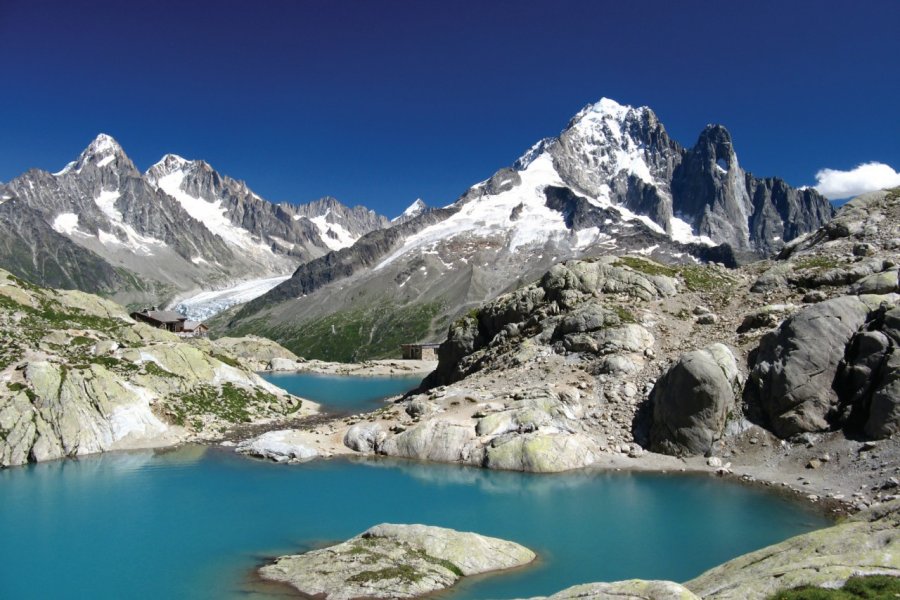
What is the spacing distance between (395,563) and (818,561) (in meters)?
19.2

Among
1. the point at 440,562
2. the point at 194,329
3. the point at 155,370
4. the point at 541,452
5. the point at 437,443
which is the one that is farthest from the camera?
the point at 194,329

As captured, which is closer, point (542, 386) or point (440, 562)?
point (440, 562)

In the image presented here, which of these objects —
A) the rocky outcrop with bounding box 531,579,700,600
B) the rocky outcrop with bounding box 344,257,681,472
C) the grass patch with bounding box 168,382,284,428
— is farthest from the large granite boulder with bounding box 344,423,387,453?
the rocky outcrop with bounding box 531,579,700,600

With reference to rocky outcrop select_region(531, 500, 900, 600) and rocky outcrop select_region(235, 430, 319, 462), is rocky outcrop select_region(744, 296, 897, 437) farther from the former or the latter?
rocky outcrop select_region(235, 430, 319, 462)

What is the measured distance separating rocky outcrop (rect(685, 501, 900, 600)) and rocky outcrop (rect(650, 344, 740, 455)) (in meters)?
28.8

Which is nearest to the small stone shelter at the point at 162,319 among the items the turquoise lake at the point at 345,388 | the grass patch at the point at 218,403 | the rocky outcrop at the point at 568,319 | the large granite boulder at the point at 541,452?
the turquoise lake at the point at 345,388

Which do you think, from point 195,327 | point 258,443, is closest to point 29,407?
point 258,443

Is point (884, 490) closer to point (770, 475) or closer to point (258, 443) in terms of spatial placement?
point (770, 475)

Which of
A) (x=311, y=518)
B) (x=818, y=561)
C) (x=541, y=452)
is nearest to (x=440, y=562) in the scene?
(x=311, y=518)

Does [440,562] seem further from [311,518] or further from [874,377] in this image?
[874,377]

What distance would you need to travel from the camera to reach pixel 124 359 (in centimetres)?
7044

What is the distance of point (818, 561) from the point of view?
18875mm

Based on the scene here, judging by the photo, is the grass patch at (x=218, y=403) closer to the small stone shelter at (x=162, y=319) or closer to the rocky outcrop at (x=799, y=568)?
the rocky outcrop at (x=799, y=568)

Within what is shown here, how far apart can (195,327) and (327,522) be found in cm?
13203
